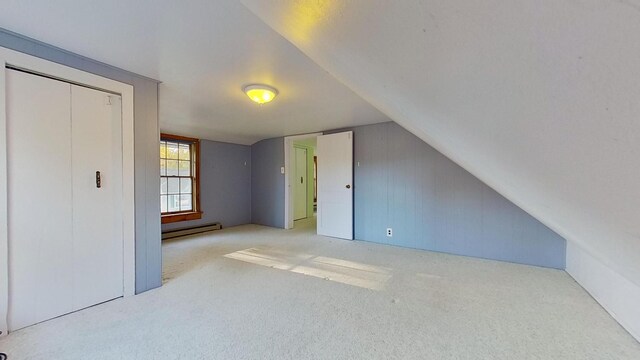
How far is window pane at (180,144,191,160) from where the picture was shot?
5.22 metres

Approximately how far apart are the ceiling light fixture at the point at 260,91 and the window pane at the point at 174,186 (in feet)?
10.5

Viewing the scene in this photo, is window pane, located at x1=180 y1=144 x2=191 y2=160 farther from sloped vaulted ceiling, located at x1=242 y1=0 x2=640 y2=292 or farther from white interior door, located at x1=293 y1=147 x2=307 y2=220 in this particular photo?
sloped vaulted ceiling, located at x1=242 y1=0 x2=640 y2=292

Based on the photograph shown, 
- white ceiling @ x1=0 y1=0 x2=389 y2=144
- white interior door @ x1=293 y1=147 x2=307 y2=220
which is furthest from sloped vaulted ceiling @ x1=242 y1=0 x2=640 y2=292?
white interior door @ x1=293 y1=147 x2=307 y2=220

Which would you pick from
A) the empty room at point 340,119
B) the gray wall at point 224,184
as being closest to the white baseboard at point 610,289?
the empty room at point 340,119

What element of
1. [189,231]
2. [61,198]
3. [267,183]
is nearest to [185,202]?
[189,231]

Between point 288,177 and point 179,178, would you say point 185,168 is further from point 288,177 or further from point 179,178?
point 288,177

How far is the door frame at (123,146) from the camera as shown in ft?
5.88

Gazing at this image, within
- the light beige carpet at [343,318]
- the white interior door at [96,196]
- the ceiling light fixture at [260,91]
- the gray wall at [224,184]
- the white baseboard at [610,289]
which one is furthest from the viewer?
the gray wall at [224,184]

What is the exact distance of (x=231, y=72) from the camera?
92.7 inches

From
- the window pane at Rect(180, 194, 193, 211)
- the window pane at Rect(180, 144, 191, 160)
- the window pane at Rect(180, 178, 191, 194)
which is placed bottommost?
the window pane at Rect(180, 194, 193, 211)

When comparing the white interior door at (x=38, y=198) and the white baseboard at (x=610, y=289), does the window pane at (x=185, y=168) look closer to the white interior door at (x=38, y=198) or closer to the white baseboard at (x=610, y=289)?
the white interior door at (x=38, y=198)

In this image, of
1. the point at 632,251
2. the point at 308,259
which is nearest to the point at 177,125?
the point at 308,259

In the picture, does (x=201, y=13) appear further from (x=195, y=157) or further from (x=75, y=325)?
(x=195, y=157)

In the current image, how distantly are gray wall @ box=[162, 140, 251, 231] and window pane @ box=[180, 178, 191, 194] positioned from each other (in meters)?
0.22
